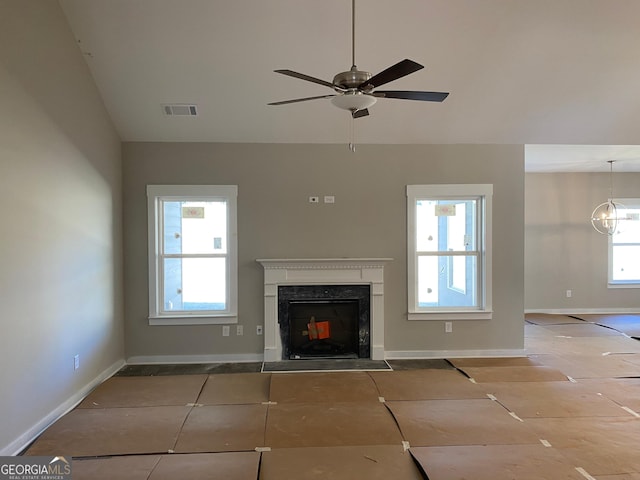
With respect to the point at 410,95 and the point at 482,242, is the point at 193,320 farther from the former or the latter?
the point at 482,242

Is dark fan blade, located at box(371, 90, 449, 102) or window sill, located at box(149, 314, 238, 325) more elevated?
dark fan blade, located at box(371, 90, 449, 102)

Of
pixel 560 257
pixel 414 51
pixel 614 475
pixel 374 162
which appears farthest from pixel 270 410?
pixel 560 257

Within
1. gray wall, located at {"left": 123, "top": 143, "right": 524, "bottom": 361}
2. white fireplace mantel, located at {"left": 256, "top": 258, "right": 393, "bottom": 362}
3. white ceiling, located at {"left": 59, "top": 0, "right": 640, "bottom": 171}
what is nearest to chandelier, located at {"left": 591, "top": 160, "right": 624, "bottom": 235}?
white ceiling, located at {"left": 59, "top": 0, "right": 640, "bottom": 171}

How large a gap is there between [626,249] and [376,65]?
274 inches

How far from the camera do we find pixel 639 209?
746 centimetres

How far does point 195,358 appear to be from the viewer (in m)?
4.60

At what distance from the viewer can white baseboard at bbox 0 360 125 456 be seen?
2633 millimetres

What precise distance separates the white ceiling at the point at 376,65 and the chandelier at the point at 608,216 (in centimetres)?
309

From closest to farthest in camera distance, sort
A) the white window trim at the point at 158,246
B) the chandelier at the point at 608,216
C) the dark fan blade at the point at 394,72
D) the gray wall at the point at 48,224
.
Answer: the dark fan blade at the point at 394,72, the gray wall at the point at 48,224, the white window trim at the point at 158,246, the chandelier at the point at 608,216

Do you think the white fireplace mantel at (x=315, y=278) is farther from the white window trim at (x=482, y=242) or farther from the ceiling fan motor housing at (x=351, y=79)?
the ceiling fan motor housing at (x=351, y=79)

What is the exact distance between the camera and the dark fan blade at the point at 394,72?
204cm
